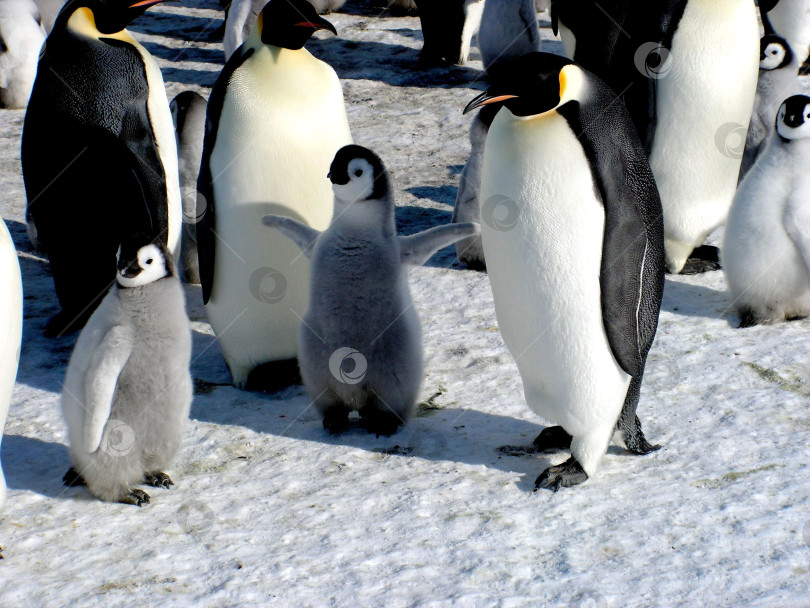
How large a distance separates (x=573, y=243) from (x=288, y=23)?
4.44 ft

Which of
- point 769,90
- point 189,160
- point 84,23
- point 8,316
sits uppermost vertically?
point 84,23

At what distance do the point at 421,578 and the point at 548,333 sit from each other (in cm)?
79

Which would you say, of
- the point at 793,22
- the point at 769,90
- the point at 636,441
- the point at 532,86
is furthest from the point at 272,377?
the point at 793,22

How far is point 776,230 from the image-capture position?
12.3 ft

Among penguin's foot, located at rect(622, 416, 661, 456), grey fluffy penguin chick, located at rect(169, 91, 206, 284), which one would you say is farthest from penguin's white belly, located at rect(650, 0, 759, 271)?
grey fluffy penguin chick, located at rect(169, 91, 206, 284)

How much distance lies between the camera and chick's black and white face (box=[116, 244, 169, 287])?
9.11ft

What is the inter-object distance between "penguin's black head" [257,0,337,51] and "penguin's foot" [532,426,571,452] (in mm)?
1523

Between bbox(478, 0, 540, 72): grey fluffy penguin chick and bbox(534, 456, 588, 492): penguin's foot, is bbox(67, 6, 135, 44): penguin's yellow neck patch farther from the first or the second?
bbox(478, 0, 540, 72): grey fluffy penguin chick

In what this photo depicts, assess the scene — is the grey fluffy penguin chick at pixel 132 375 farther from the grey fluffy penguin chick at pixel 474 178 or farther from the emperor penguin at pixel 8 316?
the grey fluffy penguin chick at pixel 474 178

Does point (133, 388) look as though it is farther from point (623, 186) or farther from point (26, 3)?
point (26, 3)

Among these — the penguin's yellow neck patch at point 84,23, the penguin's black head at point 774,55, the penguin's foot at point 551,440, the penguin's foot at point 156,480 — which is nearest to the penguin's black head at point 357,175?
the penguin's foot at point 551,440

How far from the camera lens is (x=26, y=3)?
22.4 ft

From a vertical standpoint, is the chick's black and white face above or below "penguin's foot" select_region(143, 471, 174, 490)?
above

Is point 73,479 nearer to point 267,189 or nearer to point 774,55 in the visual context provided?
point 267,189
